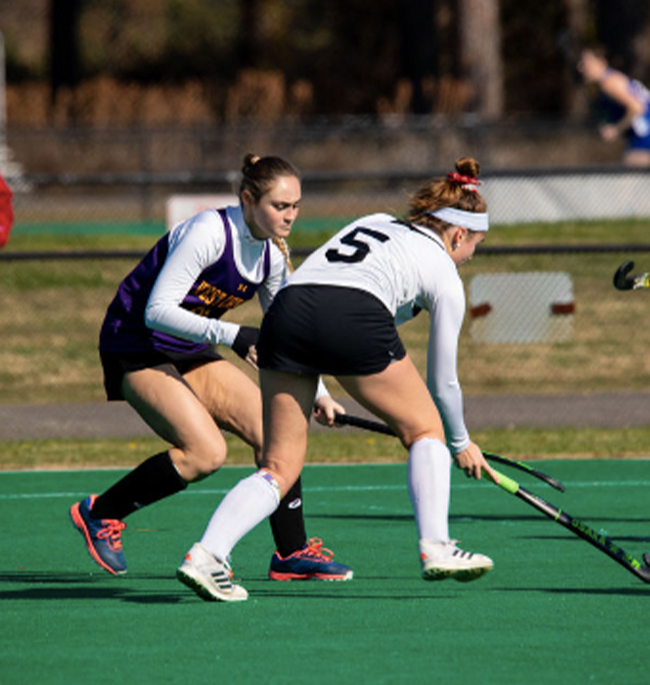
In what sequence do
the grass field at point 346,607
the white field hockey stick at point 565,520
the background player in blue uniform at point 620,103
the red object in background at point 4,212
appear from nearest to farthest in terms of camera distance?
the grass field at point 346,607
the white field hockey stick at point 565,520
the red object in background at point 4,212
the background player in blue uniform at point 620,103

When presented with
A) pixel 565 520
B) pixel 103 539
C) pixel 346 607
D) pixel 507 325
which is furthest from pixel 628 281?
pixel 507 325

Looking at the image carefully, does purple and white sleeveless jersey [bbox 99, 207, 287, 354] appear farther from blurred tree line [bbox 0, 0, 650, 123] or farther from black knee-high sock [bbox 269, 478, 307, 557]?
blurred tree line [bbox 0, 0, 650, 123]

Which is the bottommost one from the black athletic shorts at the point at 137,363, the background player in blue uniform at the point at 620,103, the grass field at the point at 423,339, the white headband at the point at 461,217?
the grass field at the point at 423,339

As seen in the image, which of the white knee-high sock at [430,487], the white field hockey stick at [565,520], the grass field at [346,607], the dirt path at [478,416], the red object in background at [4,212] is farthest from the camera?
the dirt path at [478,416]

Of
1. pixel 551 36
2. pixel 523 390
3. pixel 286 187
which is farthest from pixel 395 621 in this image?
pixel 551 36

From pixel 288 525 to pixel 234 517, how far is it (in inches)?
43.7

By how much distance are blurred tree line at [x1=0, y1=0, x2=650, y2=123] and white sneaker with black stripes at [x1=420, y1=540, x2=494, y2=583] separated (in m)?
13.5

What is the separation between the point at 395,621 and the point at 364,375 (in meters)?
0.90

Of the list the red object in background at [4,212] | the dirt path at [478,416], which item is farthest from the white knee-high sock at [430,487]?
the dirt path at [478,416]

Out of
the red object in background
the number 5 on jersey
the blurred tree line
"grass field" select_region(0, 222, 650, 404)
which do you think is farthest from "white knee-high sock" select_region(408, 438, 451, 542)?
the blurred tree line

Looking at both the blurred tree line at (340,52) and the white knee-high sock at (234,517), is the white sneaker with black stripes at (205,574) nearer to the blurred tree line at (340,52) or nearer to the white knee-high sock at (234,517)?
the white knee-high sock at (234,517)

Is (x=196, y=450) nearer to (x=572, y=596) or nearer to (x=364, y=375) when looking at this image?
(x=364, y=375)

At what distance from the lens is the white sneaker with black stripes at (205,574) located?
6.05m

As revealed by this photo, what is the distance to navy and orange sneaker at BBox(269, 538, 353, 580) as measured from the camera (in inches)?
281
